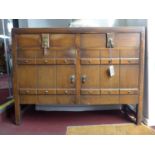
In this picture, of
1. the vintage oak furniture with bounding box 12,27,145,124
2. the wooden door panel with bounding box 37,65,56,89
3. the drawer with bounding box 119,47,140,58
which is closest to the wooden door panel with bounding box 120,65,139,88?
the vintage oak furniture with bounding box 12,27,145,124

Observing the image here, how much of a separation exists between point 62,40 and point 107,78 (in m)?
0.56

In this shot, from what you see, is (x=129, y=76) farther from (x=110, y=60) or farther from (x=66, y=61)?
(x=66, y=61)

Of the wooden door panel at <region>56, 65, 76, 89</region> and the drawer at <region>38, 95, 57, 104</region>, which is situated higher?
the wooden door panel at <region>56, 65, 76, 89</region>

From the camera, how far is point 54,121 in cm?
213

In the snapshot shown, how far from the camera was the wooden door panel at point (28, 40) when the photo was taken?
6.02ft

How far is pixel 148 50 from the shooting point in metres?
1.92

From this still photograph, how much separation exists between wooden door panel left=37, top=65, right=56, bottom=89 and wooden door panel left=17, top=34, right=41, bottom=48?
219 millimetres

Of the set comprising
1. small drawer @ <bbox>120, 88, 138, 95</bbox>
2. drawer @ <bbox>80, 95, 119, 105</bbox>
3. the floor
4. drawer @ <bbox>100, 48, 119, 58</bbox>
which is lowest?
the floor

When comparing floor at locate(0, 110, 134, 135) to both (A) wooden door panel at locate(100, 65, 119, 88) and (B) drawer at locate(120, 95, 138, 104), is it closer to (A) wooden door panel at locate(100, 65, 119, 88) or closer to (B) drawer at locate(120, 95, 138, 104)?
(B) drawer at locate(120, 95, 138, 104)

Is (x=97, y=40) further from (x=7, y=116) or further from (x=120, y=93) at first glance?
(x=7, y=116)

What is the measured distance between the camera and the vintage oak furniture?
1.82m

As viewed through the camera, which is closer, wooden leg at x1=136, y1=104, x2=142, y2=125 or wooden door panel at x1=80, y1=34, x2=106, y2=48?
wooden door panel at x1=80, y1=34, x2=106, y2=48

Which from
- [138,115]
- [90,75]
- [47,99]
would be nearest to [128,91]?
[138,115]
